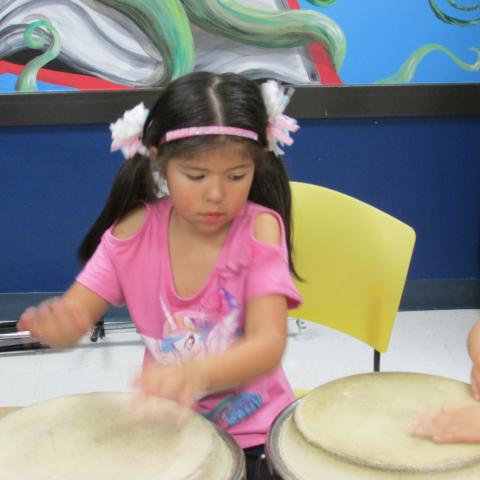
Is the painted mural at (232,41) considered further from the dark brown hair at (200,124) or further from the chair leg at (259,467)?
the chair leg at (259,467)

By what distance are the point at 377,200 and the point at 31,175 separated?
A: 118cm

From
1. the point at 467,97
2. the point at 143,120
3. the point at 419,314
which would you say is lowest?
the point at 419,314

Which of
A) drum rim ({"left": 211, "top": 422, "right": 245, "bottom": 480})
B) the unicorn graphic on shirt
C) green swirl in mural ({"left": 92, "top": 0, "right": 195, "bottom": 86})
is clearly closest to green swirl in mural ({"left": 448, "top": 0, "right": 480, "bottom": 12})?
green swirl in mural ({"left": 92, "top": 0, "right": 195, "bottom": 86})

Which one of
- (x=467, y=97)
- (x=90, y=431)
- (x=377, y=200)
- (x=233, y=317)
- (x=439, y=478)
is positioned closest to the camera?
(x=439, y=478)

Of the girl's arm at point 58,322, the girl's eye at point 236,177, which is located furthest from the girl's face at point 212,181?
the girl's arm at point 58,322

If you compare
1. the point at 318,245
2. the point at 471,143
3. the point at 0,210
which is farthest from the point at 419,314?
the point at 0,210

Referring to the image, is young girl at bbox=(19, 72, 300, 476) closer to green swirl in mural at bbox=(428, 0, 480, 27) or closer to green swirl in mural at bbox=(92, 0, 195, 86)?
green swirl in mural at bbox=(92, 0, 195, 86)

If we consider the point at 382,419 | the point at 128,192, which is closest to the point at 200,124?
the point at 128,192

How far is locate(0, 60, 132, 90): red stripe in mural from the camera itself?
87.7 inches

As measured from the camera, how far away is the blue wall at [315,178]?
7.73ft

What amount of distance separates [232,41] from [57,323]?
1448 mm

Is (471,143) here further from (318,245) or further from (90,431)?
(90,431)

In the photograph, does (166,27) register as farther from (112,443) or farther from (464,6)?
(112,443)

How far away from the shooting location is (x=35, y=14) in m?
2.20
